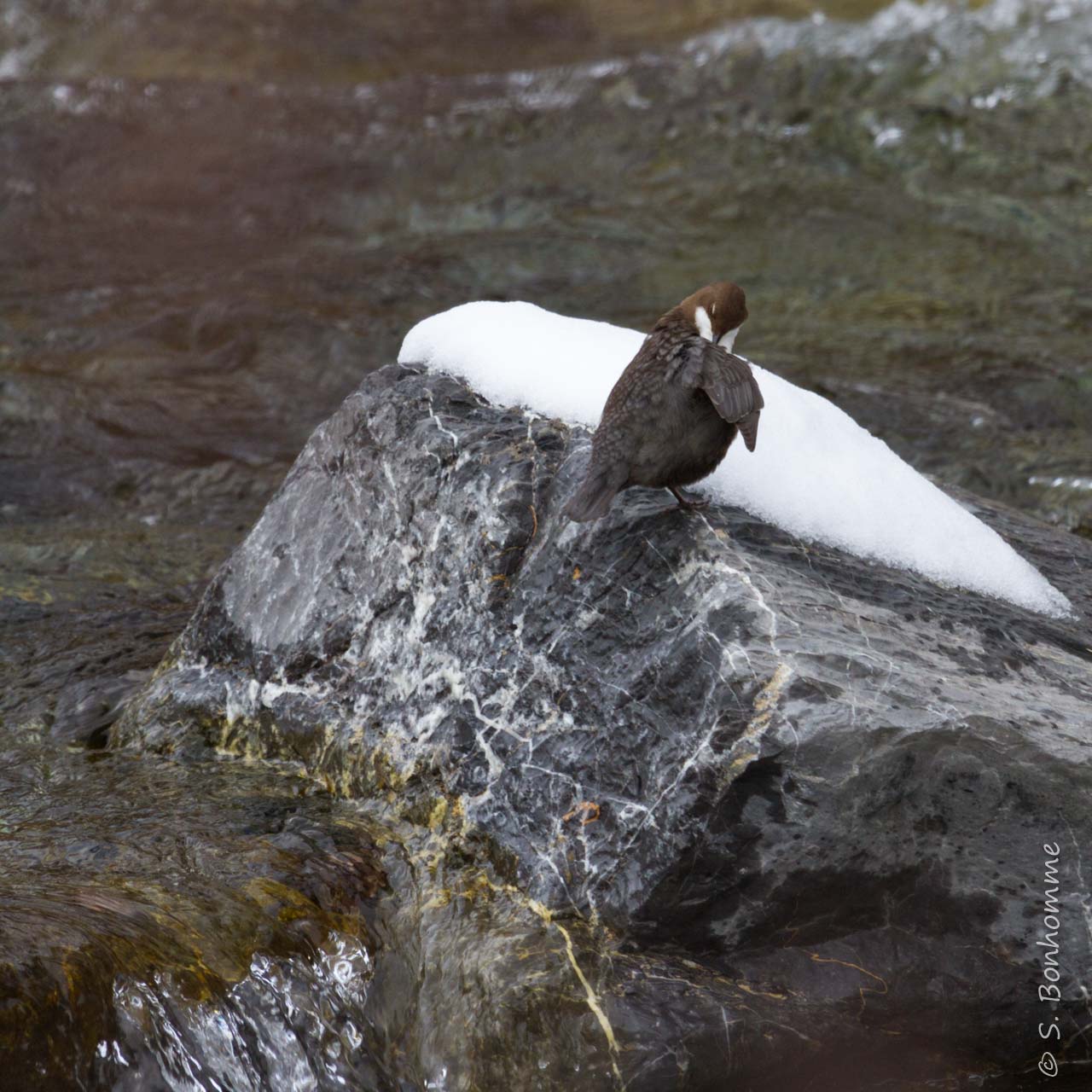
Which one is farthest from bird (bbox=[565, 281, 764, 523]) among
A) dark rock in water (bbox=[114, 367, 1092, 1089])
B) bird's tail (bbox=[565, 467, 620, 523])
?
dark rock in water (bbox=[114, 367, 1092, 1089])

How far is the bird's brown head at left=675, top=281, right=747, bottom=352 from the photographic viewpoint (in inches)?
126

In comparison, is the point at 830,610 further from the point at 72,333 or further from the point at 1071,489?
the point at 72,333

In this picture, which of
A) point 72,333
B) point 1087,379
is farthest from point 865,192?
point 72,333

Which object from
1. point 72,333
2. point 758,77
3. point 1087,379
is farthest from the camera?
point 758,77

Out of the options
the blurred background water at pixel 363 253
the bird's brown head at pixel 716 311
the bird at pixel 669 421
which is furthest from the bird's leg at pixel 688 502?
the blurred background water at pixel 363 253

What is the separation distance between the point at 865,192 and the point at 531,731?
281 inches

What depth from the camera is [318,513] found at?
3.58 meters

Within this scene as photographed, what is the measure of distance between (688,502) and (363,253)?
6008 millimetres

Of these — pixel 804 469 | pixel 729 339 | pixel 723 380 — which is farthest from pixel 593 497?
pixel 729 339

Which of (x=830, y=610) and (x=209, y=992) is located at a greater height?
(x=830, y=610)

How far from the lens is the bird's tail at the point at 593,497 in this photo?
2818 mm

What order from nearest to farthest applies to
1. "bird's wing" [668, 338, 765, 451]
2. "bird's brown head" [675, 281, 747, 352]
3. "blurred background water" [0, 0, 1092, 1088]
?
"bird's wing" [668, 338, 765, 451]
"bird's brown head" [675, 281, 747, 352]
"blurred background water" [0, 0, 1092, 1088]

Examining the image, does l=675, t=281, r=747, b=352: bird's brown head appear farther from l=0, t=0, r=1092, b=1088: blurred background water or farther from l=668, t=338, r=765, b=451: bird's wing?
l=0, t=0, r=1092, b=1088: blurred background water

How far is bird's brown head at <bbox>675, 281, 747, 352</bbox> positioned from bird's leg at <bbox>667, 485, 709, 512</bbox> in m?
0.39
